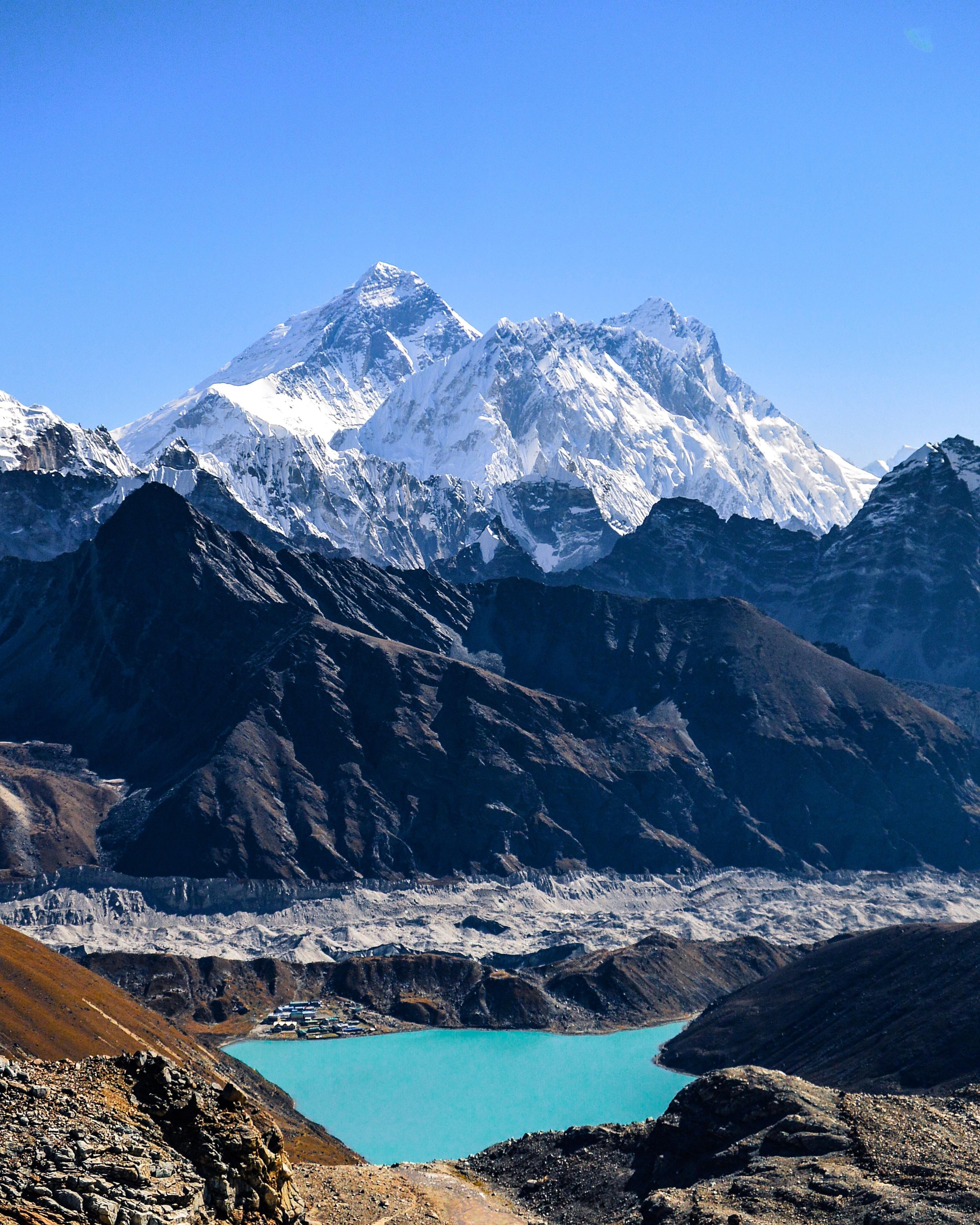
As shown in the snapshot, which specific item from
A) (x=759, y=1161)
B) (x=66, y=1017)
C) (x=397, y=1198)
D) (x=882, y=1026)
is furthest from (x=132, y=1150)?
(x=882, y=1026)

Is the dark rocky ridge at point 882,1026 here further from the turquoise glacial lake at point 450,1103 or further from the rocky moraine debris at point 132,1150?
the rocky moraine debris at point 132,1150

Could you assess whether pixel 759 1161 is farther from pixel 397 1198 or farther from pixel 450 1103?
pixel 450 1103

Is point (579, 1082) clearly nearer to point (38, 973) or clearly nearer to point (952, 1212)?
point (38, 973)

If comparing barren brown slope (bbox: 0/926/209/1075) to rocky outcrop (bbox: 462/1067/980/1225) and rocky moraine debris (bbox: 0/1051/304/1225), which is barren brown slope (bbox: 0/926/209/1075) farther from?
rocky moraine debris (bbox: 0/1051/304/1225)

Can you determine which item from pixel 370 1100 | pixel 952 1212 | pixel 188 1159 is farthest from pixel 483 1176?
pixel 370 1100

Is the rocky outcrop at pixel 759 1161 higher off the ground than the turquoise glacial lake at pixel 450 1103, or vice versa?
the turquoise glacial lake at pixel 450 1103

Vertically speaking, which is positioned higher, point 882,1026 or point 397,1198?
point 882,1026

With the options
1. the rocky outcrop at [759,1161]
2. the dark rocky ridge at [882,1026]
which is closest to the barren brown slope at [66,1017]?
the rocky outcrop at [759,1161]

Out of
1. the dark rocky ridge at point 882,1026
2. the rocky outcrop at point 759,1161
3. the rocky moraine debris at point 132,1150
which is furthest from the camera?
the dark rocky ridge at point 882,1026
